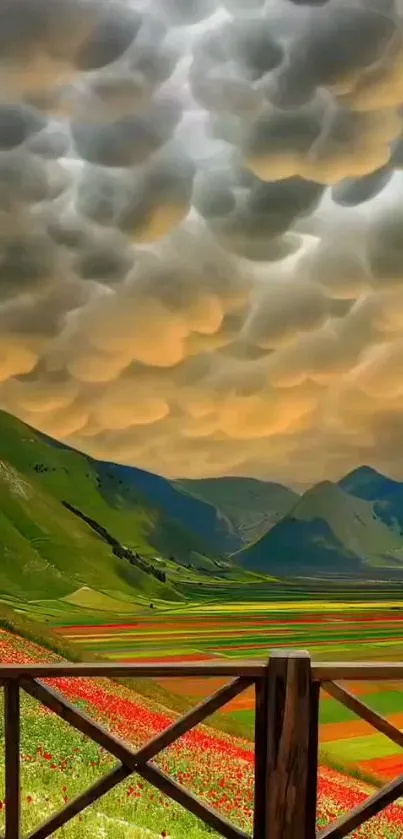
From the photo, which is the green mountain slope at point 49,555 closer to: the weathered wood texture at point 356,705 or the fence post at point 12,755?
the fence post at point 12,755

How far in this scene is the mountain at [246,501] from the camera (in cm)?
4325

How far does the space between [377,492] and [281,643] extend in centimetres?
6409

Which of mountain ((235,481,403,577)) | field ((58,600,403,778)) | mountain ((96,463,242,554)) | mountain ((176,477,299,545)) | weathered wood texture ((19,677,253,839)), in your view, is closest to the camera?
weathered wood texture ((19,677,253,839))

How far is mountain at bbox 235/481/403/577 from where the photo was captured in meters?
52.8

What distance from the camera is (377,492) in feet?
309

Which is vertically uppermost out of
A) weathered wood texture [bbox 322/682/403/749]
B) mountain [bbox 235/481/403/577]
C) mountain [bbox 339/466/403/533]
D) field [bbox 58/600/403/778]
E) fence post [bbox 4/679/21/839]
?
mountain [bbox 339/466/403/533]

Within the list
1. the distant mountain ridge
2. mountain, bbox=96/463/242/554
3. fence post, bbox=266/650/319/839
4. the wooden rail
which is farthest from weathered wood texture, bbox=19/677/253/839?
mountain, bbox=96/463/242/554

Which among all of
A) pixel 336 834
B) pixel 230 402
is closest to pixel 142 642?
pixel 230 402

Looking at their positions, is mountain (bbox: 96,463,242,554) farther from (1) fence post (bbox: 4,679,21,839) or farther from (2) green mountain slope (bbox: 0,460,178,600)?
(1) fence post (bbox: 4,679,21,839)

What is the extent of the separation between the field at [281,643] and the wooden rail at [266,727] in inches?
525

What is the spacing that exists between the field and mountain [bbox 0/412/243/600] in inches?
275

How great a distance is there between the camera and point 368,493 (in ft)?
281

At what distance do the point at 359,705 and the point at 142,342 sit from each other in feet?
113

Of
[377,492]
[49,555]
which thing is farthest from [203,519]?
[377,492]
